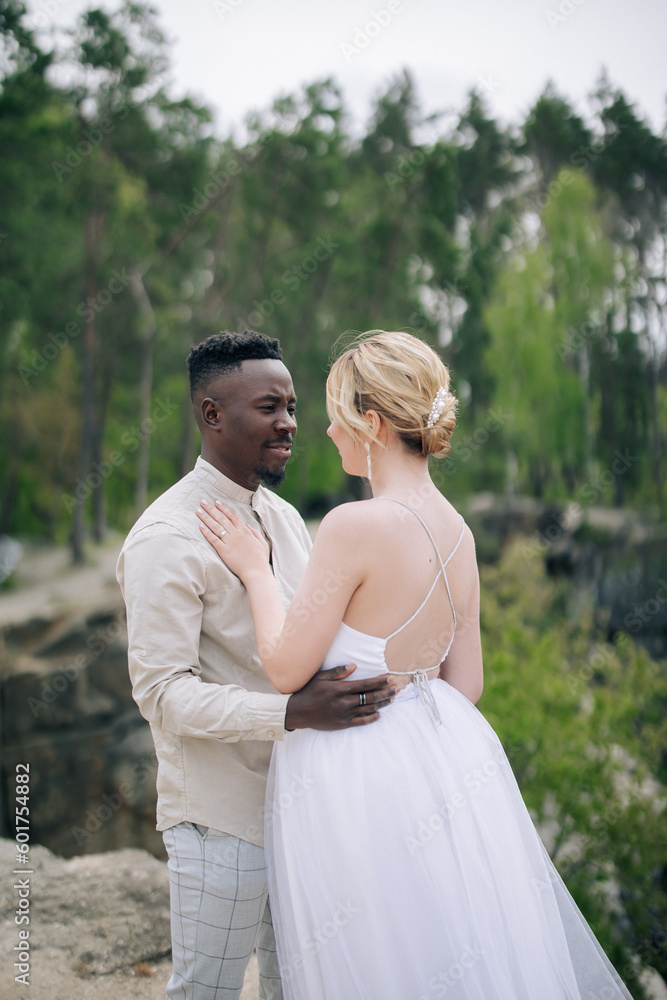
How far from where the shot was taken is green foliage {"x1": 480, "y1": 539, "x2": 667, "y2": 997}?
7.88m

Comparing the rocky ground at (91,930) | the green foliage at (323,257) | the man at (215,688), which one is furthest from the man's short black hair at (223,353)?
the green foliage at (323,257)

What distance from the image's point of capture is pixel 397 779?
1908mm

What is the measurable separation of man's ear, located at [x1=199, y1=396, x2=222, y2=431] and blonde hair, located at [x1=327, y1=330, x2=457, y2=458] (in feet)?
1.27

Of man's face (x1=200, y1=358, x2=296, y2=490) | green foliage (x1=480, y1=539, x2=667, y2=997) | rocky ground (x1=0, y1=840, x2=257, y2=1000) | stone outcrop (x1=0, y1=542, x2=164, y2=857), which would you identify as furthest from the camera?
stone outcrop (x1=0, y1=542, x2=164, y2=857)

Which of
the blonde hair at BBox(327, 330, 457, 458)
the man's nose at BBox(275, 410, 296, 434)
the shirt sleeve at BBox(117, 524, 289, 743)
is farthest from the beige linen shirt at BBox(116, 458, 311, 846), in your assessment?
the blonde hair at BBox(327, 330, 457, 458)

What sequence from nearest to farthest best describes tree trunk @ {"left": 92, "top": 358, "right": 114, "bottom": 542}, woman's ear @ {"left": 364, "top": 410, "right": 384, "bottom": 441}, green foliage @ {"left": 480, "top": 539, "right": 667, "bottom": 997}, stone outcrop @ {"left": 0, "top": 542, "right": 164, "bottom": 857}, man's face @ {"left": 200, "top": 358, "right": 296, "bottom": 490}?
woman's ear @ {"left": 364, "top": 410, "right": 384, "bottom": 441}, man's face @ {"left": 200, "top": 358, "right": 296, "bottom": 490}, green foliage @ {"left": 480, "top": 539, "right": 667, "bottom": 997}, stone outcrop @ {"left": 0, "top": 542, "right": 164, "bottom": 857}, tree trunk @ {"left": 92, "top": 358, "right": 114, "bottom": 542}

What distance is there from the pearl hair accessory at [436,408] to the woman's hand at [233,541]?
61 centimetres

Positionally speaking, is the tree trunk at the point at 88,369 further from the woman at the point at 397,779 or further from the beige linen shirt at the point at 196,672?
the woman at the point at 397,779

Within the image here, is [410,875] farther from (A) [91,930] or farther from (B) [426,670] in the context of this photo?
(A) [91,930]

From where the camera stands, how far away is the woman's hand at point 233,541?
6.96 feet

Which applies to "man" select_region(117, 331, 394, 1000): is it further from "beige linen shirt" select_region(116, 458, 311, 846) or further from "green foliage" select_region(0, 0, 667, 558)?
"green foliage" select_region(0, 0, 667, 558)

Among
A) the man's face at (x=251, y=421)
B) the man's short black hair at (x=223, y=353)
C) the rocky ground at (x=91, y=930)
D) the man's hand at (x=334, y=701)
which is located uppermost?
the man's short black hair at (x=223, y=353)

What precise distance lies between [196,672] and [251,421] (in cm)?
75

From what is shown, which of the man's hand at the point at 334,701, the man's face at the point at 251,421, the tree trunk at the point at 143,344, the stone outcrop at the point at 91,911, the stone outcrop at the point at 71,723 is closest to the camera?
the man's hand at the point at 334,701
